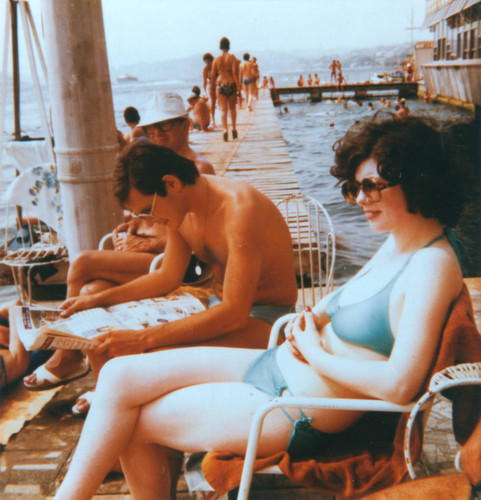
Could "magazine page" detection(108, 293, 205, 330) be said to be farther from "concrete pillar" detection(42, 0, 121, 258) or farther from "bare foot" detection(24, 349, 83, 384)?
"concrete pillar" detection(42, 0, 121, 258)

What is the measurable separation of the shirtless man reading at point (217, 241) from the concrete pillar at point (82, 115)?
86cm

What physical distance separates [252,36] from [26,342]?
1402mm

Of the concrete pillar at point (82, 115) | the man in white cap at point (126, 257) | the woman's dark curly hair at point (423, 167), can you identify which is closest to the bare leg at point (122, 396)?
the woman's dark curly hair at point (423, 167)

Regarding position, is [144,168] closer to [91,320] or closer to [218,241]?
[218,241]

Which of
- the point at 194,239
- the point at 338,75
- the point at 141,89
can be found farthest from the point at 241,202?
the point at 141,89

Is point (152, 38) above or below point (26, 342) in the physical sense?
above

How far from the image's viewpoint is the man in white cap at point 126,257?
243cm

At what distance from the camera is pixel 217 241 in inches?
77.2

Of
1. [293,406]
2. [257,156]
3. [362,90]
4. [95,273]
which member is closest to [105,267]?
[95,273]

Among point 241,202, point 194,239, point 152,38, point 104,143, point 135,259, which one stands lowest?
point 135,259

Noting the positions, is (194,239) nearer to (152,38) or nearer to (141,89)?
(152,38)

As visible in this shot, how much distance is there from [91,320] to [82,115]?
1.12m

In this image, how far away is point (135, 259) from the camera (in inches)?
98.6

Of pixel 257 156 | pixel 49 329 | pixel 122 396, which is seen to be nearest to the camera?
pixel 122 396
